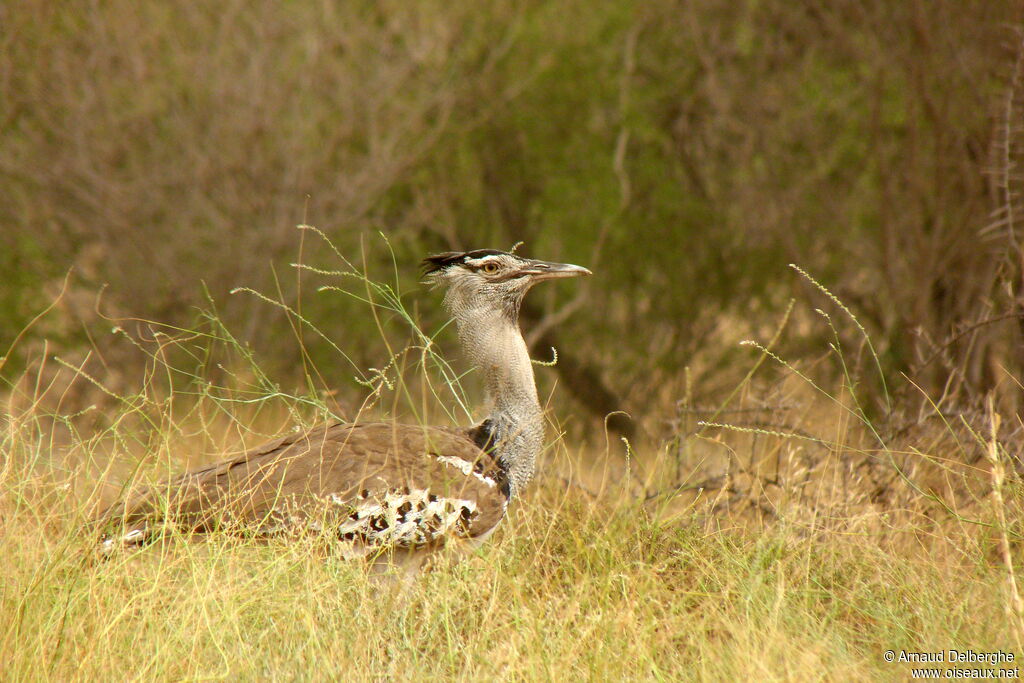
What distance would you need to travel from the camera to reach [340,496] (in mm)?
3125

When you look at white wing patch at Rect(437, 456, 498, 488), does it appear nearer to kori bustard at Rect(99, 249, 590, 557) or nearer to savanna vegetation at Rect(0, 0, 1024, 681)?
kori bustard at Rect(99, 249, 590, 557)

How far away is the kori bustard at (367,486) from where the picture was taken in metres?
3.03

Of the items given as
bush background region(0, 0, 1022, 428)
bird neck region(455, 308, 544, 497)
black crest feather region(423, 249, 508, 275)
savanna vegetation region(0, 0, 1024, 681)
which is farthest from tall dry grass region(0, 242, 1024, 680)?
bush background region(0, 0, 1022, 428)

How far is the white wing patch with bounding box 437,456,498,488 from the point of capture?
10.6 feet

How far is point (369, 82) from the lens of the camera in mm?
6602

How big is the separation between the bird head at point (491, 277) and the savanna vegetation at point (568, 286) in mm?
Result: 129

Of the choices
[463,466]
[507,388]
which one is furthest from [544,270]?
[463,466]

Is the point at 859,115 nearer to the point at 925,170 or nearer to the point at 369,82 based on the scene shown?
the point at 925,170

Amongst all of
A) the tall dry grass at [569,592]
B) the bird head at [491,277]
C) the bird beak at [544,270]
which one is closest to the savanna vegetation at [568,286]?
the tall dry grass at [569,592]

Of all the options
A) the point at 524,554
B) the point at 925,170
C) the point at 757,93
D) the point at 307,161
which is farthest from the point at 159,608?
the point at 757,93

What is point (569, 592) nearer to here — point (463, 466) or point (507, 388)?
point (463, 466)

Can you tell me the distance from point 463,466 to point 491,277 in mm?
727

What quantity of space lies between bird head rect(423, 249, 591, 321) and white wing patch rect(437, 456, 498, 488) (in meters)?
0.61

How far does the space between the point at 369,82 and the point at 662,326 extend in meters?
2.30
